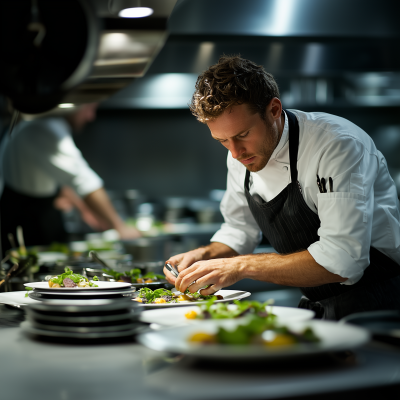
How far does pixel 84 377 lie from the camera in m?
0.84

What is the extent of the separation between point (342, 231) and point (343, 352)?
1.72 ft

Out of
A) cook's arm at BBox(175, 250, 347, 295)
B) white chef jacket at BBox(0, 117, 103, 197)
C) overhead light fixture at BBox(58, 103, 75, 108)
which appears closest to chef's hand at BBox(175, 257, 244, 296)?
cook's arm at BBox(175, 250, 347, 295)

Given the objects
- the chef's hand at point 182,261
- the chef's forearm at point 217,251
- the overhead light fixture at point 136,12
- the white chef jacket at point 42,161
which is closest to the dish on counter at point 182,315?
the chef's hand at point 182,261

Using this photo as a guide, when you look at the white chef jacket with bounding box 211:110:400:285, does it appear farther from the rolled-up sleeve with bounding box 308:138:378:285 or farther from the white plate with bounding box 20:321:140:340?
the white plate with bounding box 20:321:140:340

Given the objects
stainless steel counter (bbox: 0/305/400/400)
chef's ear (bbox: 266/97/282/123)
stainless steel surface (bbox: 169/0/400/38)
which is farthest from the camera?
stainless steel surface (bbox: 169/0/400/38)

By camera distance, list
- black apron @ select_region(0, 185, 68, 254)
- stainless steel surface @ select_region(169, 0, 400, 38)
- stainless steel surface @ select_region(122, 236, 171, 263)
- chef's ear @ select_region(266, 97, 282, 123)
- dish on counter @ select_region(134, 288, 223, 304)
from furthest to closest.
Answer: stainless steel surface @ select_region(122, 236, 171, 263) → black apron @ select_region(0, 185, 68, 254) → stainless steel surface @ select_region(169, 0, 400, 38) → chef's ear @ select_region(266, 97, 282, 123) → dish on counter @ select_region(134, 288, 223, 304)

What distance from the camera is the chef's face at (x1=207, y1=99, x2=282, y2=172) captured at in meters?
1.56

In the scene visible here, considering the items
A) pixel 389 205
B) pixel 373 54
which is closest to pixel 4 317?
pixel 389 205

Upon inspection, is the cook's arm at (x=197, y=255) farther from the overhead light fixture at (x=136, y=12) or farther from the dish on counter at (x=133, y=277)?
the overhead light fixture at (x=136, y=12)

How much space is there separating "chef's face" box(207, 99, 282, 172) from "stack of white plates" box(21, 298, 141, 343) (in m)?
0.72

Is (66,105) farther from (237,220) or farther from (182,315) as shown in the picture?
(182,315)

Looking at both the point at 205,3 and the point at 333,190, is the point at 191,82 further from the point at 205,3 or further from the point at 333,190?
the point at 333,190

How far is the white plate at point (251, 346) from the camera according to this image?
739mm

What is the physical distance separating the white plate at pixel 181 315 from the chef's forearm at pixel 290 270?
0.26 meters
